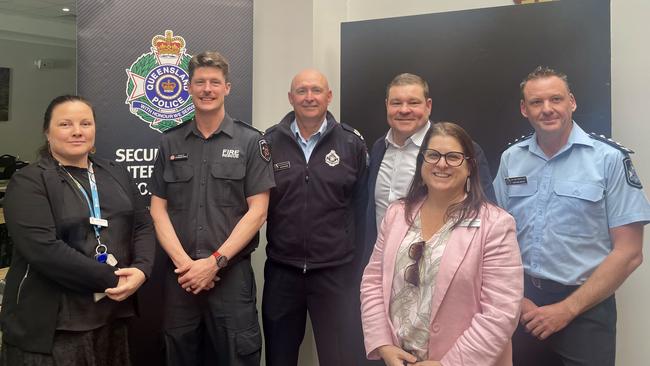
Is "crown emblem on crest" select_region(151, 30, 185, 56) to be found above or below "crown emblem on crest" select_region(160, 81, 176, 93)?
above

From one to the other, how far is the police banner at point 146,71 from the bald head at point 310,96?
65cm

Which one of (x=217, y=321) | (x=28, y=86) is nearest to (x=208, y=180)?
(x=217, y=321)

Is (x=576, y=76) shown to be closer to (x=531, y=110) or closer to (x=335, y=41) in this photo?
(x=531, y=110)

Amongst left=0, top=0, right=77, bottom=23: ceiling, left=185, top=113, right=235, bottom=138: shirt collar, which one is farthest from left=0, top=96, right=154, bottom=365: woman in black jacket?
left=0, top=0, right=77, bottom=23: ceiling

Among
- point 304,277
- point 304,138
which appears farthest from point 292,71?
point 304,277

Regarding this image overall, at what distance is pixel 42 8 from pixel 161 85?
5.78 m

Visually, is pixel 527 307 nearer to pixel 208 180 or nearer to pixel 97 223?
pixel 208 180

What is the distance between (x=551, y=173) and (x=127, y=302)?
1824mm

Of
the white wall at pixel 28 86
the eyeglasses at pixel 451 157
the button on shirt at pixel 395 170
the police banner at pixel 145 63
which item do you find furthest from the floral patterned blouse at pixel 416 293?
the white wall at pixel 28 86

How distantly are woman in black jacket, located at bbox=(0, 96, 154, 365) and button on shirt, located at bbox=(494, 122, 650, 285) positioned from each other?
162 centimetres

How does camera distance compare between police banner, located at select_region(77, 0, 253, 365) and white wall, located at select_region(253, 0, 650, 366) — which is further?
police banner, located at select_region(77, 0, 253, 365)

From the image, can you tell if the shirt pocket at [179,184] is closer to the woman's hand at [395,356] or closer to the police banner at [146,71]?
the police banner at [146,71]

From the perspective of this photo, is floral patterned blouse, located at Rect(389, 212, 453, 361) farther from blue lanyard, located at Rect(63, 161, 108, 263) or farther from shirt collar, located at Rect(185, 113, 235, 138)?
blue lanyard, located at Rect(63, 161, 108, 263)

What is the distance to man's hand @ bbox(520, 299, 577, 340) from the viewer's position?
1.83 meters
